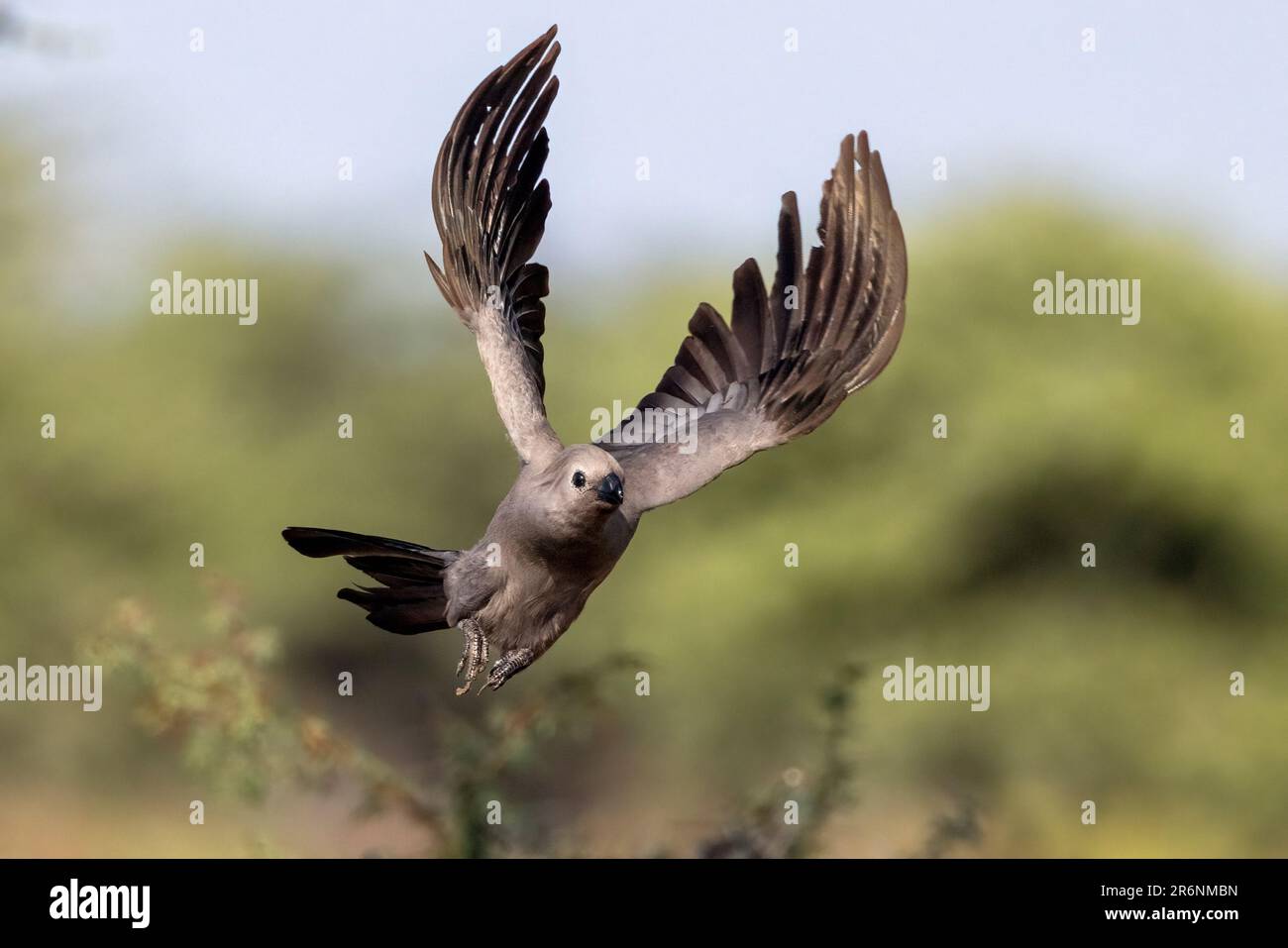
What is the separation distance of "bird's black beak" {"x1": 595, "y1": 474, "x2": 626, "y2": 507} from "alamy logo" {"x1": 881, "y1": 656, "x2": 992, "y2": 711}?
50.1 ft

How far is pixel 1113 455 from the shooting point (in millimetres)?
22375

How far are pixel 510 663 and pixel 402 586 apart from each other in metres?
0.56

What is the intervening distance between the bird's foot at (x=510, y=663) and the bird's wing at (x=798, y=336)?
1113mm

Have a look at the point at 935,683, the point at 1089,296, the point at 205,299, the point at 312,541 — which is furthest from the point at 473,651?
the point at 205,299

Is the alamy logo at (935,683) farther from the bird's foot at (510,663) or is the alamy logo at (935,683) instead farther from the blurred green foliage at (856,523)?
the bird's foot at (510,663)

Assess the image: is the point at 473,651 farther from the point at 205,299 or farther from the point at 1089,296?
the point at 205,299

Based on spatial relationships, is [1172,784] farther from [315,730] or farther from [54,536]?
[315,730]

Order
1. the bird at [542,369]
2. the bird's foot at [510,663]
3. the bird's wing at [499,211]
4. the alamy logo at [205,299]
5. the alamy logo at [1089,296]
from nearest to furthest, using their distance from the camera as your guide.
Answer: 1. the bird's foot at [510,663]
2. the bird at [542,369]
3. the bird's wing at [499,211]
4. the alamy logo at [1089,296]
5. the alamy logo at [205,299]

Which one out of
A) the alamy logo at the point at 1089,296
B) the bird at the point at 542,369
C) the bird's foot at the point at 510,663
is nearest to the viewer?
the bird's foot at the point at 510,663

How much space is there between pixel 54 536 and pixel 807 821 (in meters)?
16.4

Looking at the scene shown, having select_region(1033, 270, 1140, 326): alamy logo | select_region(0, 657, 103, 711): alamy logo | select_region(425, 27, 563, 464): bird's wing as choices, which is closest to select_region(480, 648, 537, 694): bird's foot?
select_region(425, 27, 563, 464): bird's wing

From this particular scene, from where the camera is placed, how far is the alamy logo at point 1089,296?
2214 cm

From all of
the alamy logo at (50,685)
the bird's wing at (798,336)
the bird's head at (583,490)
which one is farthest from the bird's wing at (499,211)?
the alamy logo at (50,685)

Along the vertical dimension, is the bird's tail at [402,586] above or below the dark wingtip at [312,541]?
below
